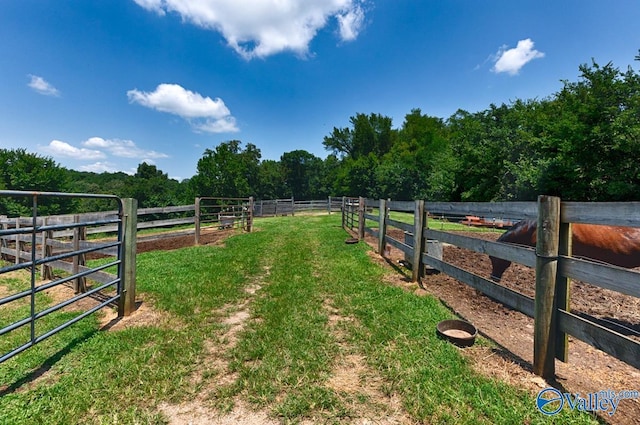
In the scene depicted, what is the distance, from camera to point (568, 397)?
6.95 ft

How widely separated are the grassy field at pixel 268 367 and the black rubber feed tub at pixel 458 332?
152 mm

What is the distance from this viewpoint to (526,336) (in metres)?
3.33

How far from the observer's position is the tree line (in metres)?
14.0

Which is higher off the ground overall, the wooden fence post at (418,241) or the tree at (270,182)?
the tree at (270,182)

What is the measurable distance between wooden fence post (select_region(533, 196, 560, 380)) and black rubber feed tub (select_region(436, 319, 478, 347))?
571 mm

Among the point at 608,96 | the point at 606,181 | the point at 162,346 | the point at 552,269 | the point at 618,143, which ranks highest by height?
the point at 608,96

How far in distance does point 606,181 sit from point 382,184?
2489 cm

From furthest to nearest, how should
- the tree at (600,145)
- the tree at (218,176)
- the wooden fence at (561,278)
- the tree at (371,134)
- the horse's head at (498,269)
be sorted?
the tree at (371,134) < the tree at (218,176) < the tree at (600,145) < the horse's head at (498,269) < the wooden fence at (561,278)

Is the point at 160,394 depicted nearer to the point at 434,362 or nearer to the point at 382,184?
the point at 434,362

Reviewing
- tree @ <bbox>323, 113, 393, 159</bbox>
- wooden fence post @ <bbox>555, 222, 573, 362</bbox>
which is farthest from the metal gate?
tree @ <bbox>323, 113, 393, 159</bbox>

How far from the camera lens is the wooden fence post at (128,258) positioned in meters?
3.71

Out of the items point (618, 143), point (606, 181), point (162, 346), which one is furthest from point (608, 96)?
point (162, 346)

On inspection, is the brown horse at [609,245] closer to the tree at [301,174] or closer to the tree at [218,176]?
the tree at [218,176]

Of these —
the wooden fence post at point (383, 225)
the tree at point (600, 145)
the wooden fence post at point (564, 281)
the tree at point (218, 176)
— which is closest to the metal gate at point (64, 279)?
the wooden fence post at point (564, 281)
